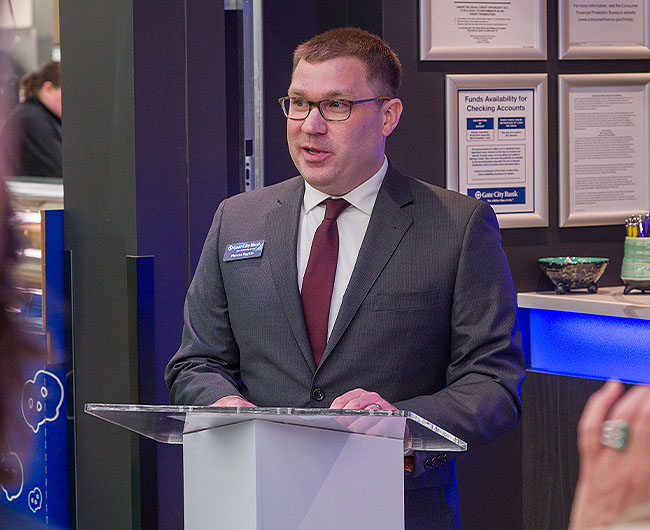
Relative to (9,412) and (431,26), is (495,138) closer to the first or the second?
(431,26)

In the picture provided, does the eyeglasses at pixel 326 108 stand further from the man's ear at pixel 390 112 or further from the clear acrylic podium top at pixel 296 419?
the clear acrylic podium top at pixel 296 419

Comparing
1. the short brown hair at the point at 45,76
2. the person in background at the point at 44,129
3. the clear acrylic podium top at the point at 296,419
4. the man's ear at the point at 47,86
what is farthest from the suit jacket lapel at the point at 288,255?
the man's ear at the point at 47,86

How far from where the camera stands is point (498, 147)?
153 inches

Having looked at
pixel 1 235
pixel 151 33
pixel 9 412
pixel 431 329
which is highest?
pixel 151 33

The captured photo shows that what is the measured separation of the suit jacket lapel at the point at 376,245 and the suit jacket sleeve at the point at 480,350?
17 cm

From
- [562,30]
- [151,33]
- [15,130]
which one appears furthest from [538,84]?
[15,130]

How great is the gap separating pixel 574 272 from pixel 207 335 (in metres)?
1.78

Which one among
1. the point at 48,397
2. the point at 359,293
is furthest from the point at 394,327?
the point at 48,397

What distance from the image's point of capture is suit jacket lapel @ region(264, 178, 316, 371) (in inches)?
96.1

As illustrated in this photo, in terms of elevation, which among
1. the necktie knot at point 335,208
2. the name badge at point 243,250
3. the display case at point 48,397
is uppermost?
the necktie knot at point 335,208

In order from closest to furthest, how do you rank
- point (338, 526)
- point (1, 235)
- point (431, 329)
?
1. point (1, 235)
2. point (338, 526)
3. point (431, 329)

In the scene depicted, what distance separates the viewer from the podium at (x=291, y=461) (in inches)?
55.1

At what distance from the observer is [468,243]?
97.3 inches

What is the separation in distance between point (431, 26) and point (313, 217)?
1469 mm
